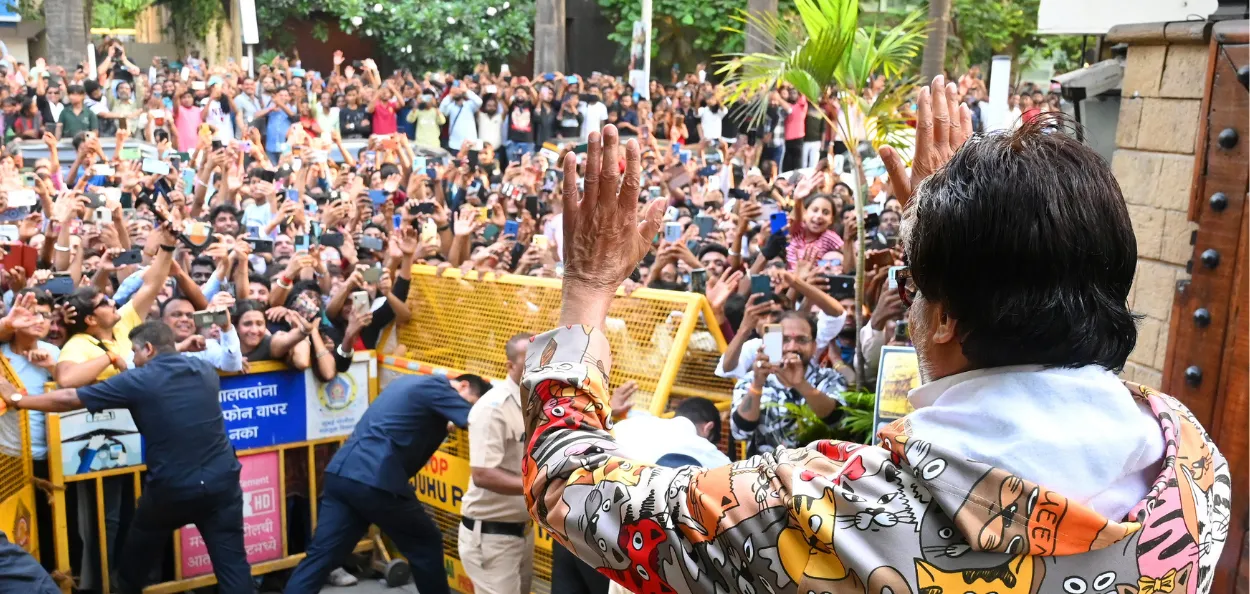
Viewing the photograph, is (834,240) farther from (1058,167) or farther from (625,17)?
(625,17)

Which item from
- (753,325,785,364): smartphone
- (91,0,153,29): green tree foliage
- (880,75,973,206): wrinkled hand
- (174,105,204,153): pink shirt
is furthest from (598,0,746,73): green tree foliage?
(880,75,973,206): wrinkled hand

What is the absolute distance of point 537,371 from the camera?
1.59m

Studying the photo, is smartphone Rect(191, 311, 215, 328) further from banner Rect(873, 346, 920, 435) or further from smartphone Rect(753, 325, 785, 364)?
banner Rect(873, 346, 920, 435)

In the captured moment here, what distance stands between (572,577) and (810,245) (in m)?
4.02

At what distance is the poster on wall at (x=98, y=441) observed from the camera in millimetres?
6078

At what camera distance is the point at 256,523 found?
6695 mm

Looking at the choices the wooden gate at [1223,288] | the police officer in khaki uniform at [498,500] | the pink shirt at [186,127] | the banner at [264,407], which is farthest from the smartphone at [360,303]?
the pink shirt at [186,127]

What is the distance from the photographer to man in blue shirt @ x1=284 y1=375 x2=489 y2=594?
18.7 feet

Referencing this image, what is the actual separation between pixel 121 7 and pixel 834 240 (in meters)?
32.9

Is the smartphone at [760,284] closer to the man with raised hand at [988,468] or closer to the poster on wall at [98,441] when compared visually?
the poster on wall at [98,441]

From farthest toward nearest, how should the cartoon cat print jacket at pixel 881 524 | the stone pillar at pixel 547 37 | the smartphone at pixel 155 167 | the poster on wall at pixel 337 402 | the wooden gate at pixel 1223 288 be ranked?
the stone pillar at pixel 547 37, the smartphone at pixel 155 167, the poster on wall at pixel 337 402, the wooden gate at pixel 1223 288, the cartoon cat print jacket at pixel 881 524

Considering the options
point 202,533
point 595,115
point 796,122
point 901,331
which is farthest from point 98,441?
point 595,115

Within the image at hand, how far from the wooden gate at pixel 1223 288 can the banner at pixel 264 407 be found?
4.77m

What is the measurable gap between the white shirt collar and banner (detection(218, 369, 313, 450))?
570 centimetres
